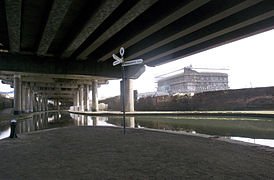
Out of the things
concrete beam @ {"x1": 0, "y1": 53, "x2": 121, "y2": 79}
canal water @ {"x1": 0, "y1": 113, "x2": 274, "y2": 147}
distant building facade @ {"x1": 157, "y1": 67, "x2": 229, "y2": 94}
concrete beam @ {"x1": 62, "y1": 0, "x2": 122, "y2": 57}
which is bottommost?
canal water @ {"x1": 0, "y1": 113, "x2": 274, "y2": 147}

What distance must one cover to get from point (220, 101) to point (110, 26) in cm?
2982

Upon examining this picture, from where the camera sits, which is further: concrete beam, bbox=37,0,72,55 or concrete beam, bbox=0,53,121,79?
concrete beam, bbox=0,53,121,79

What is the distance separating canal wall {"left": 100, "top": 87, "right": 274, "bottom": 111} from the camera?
28.7m

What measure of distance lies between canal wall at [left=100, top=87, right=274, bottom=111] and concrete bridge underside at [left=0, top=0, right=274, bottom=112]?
61.6 feet

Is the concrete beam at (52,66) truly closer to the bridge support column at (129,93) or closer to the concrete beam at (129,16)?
the concrete beam at (129,16)

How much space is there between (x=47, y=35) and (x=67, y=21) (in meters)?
1.79

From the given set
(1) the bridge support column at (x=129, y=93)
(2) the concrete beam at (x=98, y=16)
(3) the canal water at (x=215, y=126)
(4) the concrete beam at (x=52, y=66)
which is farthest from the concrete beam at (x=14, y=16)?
(1) the bridge support column at (x=129, y=93)

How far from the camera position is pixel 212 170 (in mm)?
4039

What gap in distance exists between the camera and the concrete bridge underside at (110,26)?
9.47 m

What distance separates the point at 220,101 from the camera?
3475cm

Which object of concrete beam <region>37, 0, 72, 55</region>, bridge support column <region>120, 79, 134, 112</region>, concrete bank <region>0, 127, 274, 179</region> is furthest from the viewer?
bridge support column <region>120, 79, 134, 112</region>

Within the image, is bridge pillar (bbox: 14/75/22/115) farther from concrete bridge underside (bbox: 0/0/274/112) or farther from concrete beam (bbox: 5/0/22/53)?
concrete beam (bbox: 5/0/22/53)

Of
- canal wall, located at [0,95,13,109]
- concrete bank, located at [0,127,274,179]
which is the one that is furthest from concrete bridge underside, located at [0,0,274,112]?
canal wall, located at [0,95,13,109]

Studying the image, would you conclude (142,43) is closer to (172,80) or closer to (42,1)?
(42,1)
